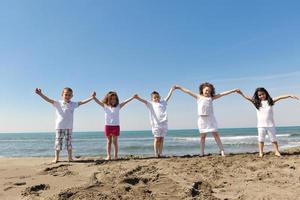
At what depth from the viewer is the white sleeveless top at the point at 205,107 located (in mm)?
8164

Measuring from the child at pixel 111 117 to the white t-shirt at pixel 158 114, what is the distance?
919 mm

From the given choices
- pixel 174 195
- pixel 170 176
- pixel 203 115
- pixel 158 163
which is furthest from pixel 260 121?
pixel 174 195

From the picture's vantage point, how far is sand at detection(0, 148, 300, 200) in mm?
4559

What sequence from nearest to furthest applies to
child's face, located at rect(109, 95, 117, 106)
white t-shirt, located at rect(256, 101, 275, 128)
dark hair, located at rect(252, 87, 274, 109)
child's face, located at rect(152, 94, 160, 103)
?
white t-shirt, located at rect(256, 101, 275, 128) → dark hair, located at rect(252, 87, 274, 109) → child's face, located at rect(109, 95, 117, 106) → child's face, located at rect(152, 94, 160, 103)

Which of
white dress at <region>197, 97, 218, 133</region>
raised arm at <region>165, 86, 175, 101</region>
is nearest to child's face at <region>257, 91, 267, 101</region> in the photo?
white dress at <region>197, 97, 218, 133</region>

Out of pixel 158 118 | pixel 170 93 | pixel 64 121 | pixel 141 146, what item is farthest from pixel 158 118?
pixel 141 146

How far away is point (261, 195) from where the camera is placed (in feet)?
14.7

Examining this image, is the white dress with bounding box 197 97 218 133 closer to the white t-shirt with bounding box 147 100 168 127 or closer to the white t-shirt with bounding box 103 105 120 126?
the white t-shirt with bounding box 147 100 168 127

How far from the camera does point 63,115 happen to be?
7.84 meters

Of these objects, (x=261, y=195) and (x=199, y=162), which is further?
(x=199, y=162)

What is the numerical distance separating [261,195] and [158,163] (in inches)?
110

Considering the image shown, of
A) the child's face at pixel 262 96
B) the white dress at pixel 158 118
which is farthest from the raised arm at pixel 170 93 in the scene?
the child's face at pixel 262 96

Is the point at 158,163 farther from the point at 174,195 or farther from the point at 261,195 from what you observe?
the point at 261,195

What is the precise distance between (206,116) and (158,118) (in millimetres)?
1343
